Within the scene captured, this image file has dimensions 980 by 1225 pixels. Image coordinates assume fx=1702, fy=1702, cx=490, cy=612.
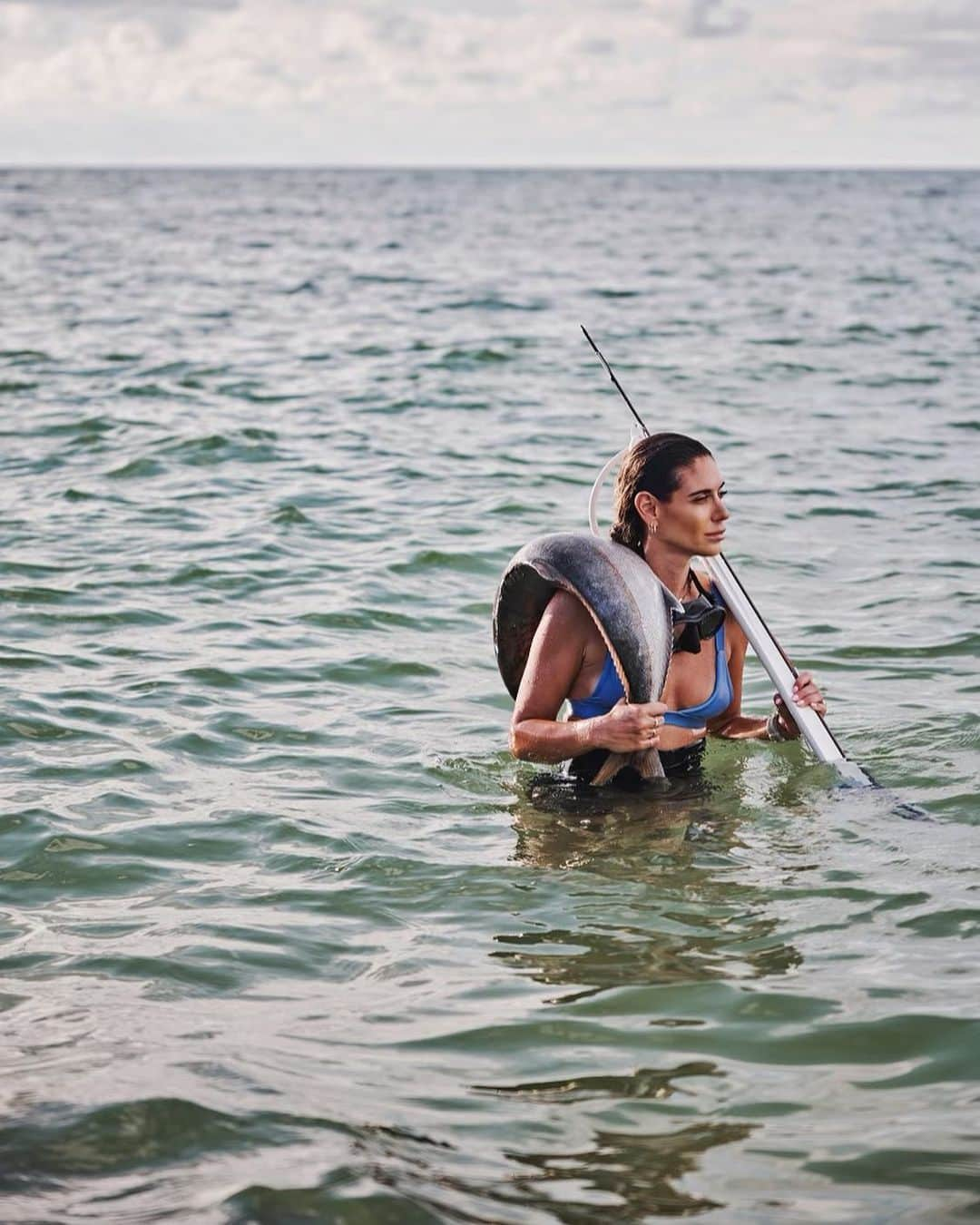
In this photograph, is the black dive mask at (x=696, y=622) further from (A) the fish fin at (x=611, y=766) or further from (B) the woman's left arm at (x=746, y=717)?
(A) the fish fin at (x=611, y=766)

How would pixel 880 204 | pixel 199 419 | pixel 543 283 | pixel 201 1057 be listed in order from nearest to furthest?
pixel 201 1057 < pixel 199 419 < pixel 543 283 < pixel 880 204

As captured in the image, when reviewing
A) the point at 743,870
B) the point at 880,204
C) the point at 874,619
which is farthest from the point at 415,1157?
the point at 880,204

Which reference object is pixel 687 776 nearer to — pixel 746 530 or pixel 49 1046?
pixel 49 1046

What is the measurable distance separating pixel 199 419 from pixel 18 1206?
1487cm

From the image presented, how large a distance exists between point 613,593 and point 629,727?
50 centimetres

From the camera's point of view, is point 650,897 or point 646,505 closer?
point 650,897

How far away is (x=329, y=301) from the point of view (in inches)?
1336

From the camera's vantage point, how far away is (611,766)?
22.2 ft

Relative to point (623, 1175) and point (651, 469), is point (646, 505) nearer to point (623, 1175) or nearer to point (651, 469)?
point (651, 469)

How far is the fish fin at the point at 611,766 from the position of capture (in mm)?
6749

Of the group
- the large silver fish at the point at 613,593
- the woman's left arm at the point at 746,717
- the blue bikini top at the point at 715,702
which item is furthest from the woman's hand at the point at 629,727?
the woman's left arm at the point at 746,717

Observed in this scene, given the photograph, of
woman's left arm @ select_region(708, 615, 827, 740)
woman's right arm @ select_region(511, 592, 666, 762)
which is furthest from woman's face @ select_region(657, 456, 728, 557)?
woman's left arm @ select_region(708, 615, 827, 740)

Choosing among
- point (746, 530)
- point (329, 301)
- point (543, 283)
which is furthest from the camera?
point (543, 283)

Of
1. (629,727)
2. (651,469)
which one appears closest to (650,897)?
(629,727)
